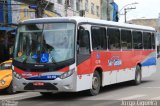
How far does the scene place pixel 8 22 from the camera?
30.2 m

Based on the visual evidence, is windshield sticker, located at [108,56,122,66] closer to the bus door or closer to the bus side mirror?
the bus door

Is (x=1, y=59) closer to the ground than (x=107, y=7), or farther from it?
closer to the ground

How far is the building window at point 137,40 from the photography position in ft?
68.0

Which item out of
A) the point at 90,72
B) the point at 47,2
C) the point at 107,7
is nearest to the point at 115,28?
the point at 90,72

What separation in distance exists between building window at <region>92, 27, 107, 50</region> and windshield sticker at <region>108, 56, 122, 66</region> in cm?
78

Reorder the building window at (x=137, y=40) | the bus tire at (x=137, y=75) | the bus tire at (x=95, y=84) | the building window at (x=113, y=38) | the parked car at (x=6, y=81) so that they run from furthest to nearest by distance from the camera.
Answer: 1. the bus tire at (x=137, y=75)
2. the building window at (x=137, y=40)
3. the building window at (x=113, y=38)
4. the parked car at (x=6, y=81)
5. the bus tire at (x=95, y=84)

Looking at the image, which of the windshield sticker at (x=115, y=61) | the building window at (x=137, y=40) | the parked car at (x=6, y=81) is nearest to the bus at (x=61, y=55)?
the windshield sticker at (x=115, y=61)

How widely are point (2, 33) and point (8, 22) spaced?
3.43 feet

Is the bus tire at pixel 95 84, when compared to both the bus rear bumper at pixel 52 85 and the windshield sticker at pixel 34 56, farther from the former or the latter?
the windshield sticker at pixel 34 56

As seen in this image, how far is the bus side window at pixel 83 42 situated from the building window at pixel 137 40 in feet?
17.7

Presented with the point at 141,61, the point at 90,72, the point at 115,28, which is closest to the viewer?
the point at 90,72

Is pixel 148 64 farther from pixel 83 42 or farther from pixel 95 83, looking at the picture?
pixel 83 42

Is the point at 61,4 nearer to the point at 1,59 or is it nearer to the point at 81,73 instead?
the point at 1,59

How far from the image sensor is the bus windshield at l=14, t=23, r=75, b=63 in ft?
48.6
